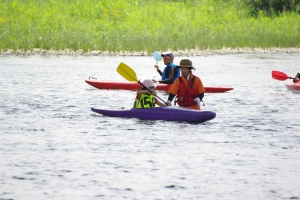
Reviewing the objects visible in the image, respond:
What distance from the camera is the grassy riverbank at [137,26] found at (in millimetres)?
A: 31234

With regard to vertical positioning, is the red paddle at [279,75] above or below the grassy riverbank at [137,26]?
below

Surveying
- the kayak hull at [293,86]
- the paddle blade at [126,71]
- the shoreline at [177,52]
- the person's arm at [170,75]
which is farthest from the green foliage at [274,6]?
the paddle blade at [126,71]

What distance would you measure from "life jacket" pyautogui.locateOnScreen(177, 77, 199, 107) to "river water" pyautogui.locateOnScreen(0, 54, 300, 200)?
1.41 feet

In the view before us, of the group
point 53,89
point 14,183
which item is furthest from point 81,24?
point 14,183

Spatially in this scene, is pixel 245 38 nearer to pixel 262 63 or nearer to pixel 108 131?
pixel 262 63

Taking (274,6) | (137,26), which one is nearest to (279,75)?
(137,26)

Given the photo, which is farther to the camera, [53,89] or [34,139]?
[53,89]

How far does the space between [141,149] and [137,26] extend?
85.3ft

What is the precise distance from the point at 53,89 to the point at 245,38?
56.4 feet

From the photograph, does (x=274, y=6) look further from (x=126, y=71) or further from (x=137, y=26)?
(x=126, y=71)

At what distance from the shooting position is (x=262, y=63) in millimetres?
27938

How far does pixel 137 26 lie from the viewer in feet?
117

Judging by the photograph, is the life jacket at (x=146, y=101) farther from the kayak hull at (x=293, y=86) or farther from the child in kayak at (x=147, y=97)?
the kayak hull at (x=293, y=86)

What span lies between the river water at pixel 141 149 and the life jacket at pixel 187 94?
1.41 feet
